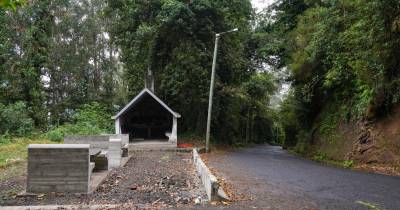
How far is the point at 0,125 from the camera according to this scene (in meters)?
21.1

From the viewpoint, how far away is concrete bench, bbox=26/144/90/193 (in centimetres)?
752

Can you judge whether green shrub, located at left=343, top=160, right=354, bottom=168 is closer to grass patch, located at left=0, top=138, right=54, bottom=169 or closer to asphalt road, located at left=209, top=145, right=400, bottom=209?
asphalt road, located at left=209, top=145, right=400, bottom=209

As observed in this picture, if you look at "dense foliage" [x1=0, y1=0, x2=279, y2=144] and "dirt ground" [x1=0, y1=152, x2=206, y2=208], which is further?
"dense foliage" [x1=0, y1=0, x2=279, y2=144]

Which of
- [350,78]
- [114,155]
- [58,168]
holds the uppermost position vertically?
[350,78]

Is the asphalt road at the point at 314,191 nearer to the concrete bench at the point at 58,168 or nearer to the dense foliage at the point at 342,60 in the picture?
the concrete bench at the point at 58,168

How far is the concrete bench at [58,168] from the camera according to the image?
7.52 m

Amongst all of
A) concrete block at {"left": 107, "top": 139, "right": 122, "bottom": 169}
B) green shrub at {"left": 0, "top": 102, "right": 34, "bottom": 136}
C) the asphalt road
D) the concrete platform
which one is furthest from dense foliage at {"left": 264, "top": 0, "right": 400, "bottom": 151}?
green shrub at {"left": 0, "top": 102, "right": 34, "bottom": 136}

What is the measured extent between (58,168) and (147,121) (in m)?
19.0

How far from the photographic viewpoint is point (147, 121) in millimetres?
26625

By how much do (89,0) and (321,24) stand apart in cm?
2666

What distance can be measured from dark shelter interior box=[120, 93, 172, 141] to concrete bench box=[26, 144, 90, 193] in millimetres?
17593

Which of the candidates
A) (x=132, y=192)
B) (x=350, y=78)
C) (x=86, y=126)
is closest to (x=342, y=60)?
(x=350, y=78)

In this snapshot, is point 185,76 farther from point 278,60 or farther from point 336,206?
point 336,206

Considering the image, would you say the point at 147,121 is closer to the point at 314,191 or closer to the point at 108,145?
the point at 108,145
